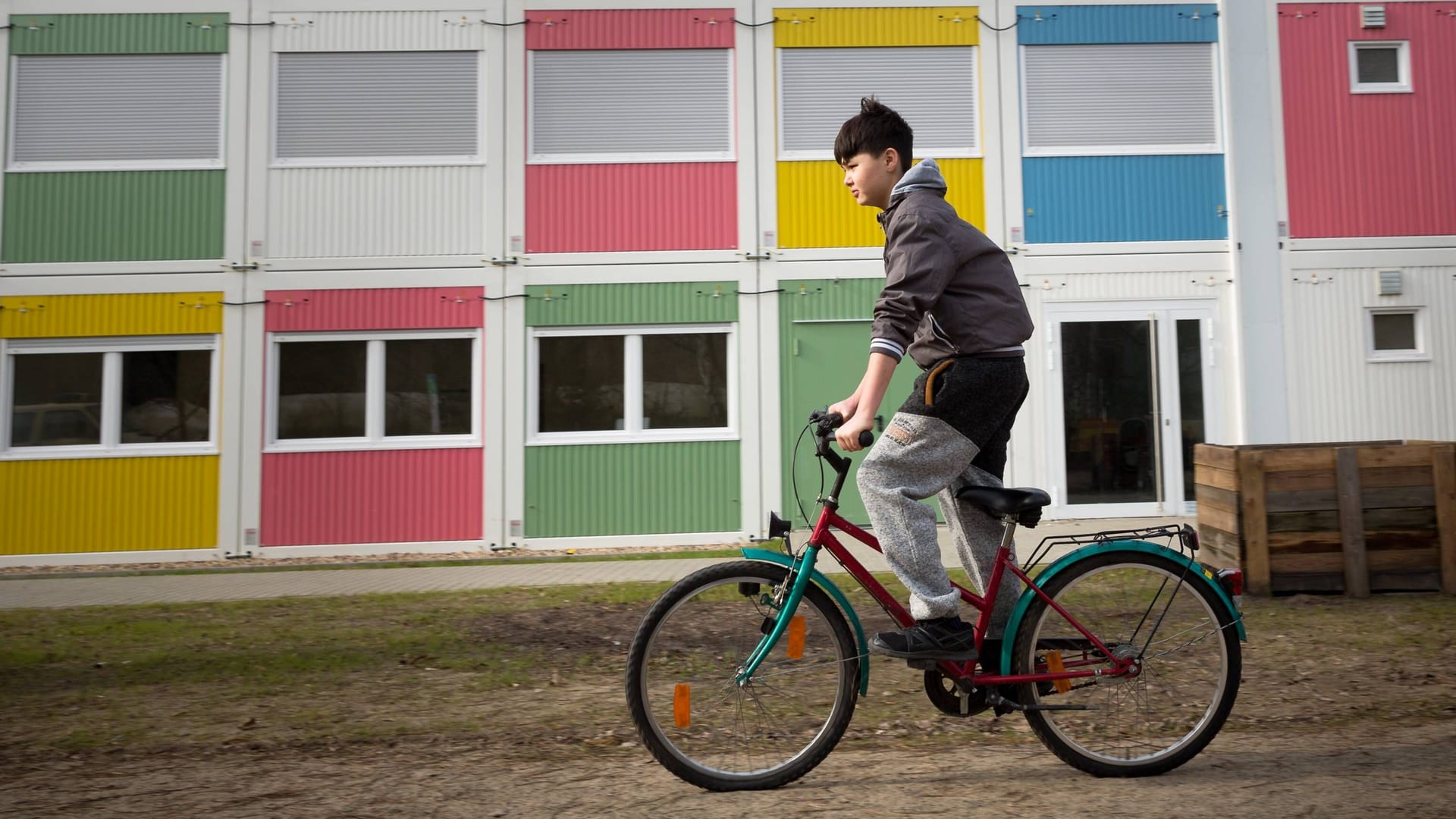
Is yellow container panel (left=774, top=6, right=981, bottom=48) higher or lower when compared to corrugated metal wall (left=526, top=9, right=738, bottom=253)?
higher

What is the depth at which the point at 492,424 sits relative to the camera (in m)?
11.8

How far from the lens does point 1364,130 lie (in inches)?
488

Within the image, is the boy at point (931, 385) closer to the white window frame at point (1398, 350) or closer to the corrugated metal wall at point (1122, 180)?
the corrugated metal wall at point (1122, 180)

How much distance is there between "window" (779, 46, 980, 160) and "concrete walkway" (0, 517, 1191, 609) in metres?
5.43

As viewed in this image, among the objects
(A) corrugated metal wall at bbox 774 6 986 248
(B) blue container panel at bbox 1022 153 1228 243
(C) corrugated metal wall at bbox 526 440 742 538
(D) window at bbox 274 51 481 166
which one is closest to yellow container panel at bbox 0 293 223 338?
(D) window at bbox 274 51 481 166

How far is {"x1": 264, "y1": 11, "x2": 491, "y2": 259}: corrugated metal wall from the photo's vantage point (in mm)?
11828

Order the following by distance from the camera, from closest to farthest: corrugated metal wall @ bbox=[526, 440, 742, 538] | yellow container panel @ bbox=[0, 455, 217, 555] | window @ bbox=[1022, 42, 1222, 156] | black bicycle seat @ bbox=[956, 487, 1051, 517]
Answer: black bicycle seat @ bbox=[956, 487, 1051, 517]
yellow container panel @ bbox=[0, 455, 217, 555]
corrugated metal wall @ bbox=[526, 440, 742, 538]
window @ bbox=[1022, 42, 1222, 156]

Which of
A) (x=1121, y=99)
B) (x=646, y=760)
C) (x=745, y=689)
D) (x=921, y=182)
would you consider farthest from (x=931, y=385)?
(x=1121, y=99)

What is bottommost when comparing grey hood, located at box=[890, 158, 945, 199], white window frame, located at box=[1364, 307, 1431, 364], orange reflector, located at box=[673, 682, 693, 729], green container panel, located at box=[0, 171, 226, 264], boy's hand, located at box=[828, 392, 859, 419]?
orange reflector, located at box=[673, 682, 693, 729]

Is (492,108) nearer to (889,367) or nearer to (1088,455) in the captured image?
(1088,455)

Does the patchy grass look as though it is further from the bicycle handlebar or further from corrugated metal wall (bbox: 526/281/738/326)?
corrugated metal wall (bbox: 526/281/738/326)

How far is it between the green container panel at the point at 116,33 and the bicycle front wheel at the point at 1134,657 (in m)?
12.2

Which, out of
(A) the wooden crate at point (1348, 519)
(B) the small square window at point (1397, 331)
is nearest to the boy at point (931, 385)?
(A) the wooden crate at point (1348, 519)

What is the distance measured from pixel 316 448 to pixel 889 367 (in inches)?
402
